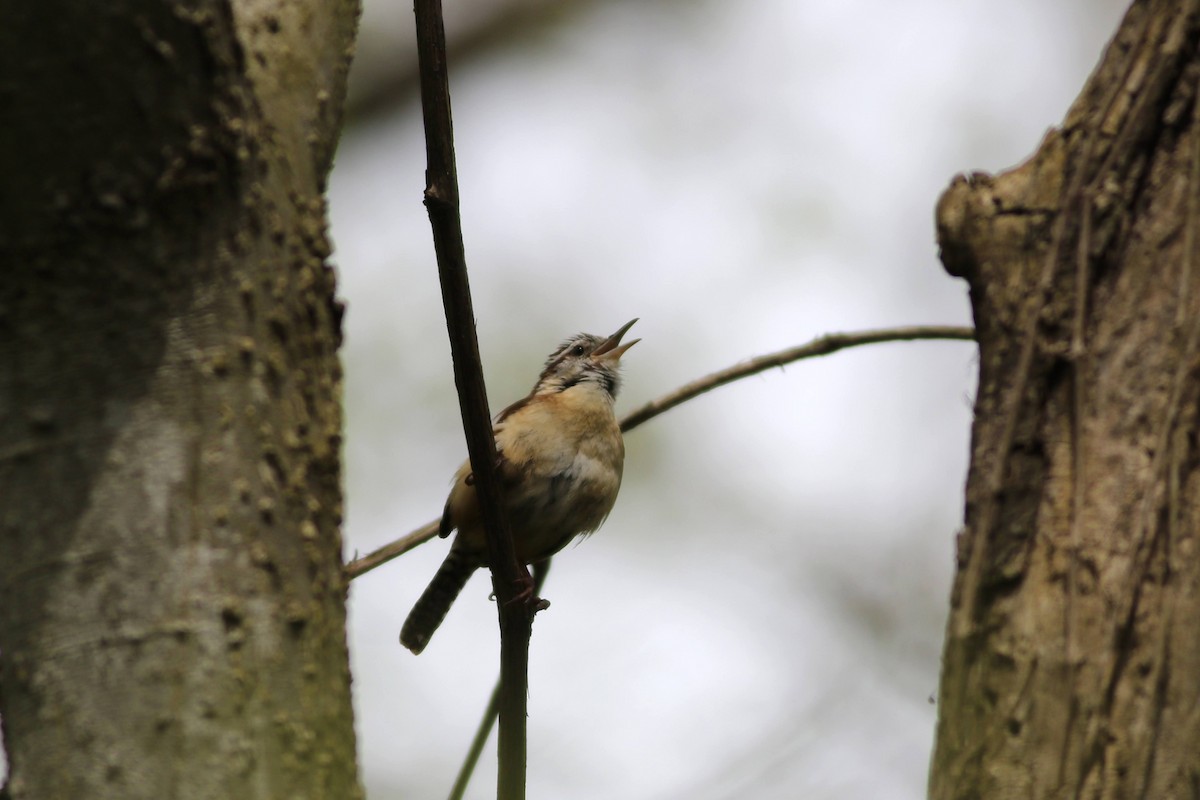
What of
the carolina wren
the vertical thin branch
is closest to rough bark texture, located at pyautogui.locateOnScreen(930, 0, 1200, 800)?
the vertical thin branch

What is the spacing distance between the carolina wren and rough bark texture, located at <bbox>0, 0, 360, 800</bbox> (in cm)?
263

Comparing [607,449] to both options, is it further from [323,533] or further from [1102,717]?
[1102,717]

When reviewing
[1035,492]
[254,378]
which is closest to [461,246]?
[254,378]

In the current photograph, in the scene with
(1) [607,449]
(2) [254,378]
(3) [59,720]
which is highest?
(1) [607,449]

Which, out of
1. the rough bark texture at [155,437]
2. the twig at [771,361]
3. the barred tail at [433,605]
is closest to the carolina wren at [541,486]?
the barred tail at [433,605]

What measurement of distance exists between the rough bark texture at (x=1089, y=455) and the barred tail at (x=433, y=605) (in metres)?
3.69

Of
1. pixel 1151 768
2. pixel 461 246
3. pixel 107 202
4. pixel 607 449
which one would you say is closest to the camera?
pixel 1151 768

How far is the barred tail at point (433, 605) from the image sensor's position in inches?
225

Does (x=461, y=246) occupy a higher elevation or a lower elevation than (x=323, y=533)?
higher

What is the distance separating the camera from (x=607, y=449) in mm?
5453

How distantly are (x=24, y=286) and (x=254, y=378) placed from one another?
A: 455mm

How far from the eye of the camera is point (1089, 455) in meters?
2.22

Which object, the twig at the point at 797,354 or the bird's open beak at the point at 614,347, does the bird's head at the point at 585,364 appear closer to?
the bird's open beak at the point at 614,347

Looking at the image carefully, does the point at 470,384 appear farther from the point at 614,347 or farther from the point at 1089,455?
the point at 614,347
